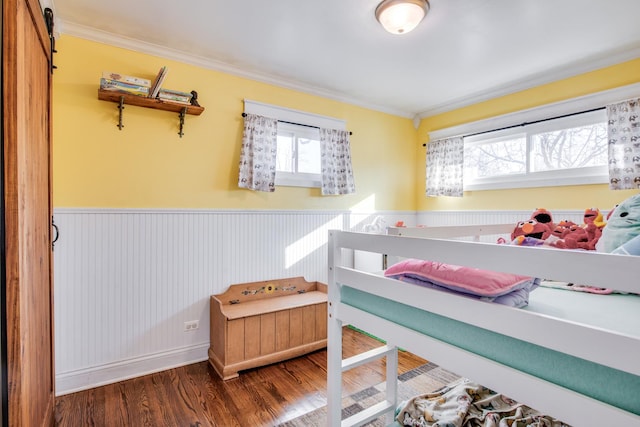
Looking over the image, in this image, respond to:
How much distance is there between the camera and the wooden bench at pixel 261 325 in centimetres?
218

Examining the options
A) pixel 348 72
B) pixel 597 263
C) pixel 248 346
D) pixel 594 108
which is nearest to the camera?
pixel 597 263

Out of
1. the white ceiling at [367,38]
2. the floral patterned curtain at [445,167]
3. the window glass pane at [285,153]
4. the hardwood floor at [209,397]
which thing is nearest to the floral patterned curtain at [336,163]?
the window glass pane at [285,153]

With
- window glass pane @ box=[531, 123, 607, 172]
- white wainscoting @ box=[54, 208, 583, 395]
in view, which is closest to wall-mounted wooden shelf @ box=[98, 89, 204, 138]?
white wainscoting @ box=[54, 208, 583, 395]

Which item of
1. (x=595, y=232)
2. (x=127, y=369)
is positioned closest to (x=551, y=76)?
(x=595, y=232)

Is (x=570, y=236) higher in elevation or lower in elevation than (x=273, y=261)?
higher

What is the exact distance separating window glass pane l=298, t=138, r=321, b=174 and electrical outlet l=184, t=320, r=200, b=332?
1.56 metres

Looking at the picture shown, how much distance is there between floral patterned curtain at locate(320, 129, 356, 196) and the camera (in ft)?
9.98

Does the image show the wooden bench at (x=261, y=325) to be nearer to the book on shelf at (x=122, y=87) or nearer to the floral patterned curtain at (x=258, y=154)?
the floral patterned curtain at (x=258, y=154)

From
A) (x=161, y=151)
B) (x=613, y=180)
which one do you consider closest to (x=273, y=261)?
(x=161, y=151)

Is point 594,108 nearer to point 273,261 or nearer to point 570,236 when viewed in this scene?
point 570,236

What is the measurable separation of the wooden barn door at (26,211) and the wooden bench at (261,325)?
0.94m

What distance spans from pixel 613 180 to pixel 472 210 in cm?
113

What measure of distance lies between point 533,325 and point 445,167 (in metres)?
2.94

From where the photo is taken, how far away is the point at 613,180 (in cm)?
233
